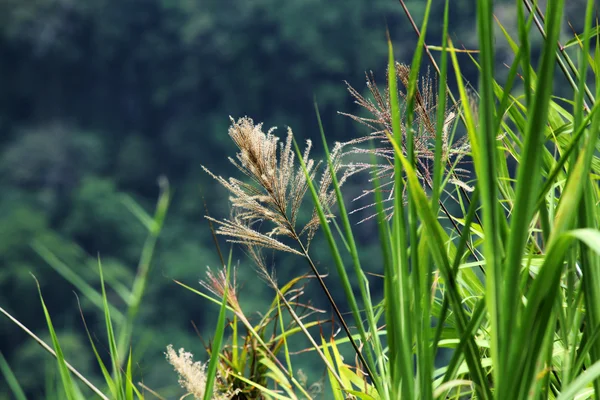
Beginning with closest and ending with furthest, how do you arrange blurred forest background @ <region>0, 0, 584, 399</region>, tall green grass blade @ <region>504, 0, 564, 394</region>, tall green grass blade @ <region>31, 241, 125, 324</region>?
tall green grass blade @ <region>504, 0, 564, 394</region> → tall green grass blade @ <region>31, 241, 125, 324</region> → blurred forest background @ <region>0, 0, 584, 399</region>

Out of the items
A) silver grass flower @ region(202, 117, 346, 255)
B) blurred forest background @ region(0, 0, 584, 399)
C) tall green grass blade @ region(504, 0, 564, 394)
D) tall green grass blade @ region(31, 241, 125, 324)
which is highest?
tall green grass blade @ region(504, 0, 564, 394)

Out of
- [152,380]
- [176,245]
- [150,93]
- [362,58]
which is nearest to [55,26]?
[150,93]

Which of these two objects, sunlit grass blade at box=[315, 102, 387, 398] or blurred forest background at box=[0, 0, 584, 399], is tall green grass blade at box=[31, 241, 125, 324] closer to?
sunlit grass blade at box=[315, 102, 387, 398]

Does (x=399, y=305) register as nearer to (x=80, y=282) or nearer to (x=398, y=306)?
(x=398, y=306)

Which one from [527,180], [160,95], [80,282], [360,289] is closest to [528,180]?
[527,180]

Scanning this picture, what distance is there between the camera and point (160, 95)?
2052 centimetres

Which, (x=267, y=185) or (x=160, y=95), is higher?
(x=267, y=185)

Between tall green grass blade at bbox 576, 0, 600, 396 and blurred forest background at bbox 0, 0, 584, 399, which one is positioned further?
blurred forest background at bbox 0, 0, 584, 399

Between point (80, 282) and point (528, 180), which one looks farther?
point (80, 282)

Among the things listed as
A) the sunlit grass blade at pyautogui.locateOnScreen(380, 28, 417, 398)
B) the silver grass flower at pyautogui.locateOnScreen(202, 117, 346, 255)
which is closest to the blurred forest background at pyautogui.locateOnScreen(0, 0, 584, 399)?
the silver grass flower at pyautogui.locateOnScreen(202, 117, 346, 255)

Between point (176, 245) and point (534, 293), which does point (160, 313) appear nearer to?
point (176, 245)

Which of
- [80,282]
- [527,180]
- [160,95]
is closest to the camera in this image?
[527,180]

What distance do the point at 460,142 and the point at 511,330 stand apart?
0.22 meters

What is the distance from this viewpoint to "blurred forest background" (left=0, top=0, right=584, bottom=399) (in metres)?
17.6
